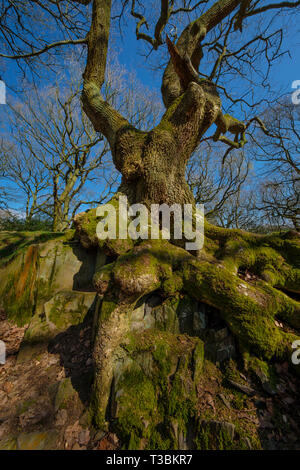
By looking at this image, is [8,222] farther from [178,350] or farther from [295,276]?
[295,276]

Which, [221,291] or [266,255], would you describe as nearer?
[221,291]

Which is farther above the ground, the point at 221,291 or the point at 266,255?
the point at 266,255

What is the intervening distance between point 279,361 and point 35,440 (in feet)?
8.64

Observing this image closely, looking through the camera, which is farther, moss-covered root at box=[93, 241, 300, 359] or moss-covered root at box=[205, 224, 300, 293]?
moss-covered root at box=[205, 224, 300, 293]

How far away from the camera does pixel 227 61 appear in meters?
6.65

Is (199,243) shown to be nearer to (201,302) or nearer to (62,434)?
(201,302)

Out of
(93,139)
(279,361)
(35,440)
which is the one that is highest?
(93,139)

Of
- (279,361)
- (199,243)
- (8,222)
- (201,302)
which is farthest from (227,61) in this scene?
(8,222)

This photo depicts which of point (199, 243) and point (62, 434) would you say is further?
point (199, 243)

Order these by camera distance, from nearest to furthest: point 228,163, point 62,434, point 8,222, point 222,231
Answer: point 62,434 → point 222,231 → point 8,222 → point 228,163

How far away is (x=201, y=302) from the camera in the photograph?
253 cm

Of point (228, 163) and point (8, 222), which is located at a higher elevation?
point (228, 163)

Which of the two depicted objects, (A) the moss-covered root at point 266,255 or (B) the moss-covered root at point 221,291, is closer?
(B) the moss-covered root at point 221,291
